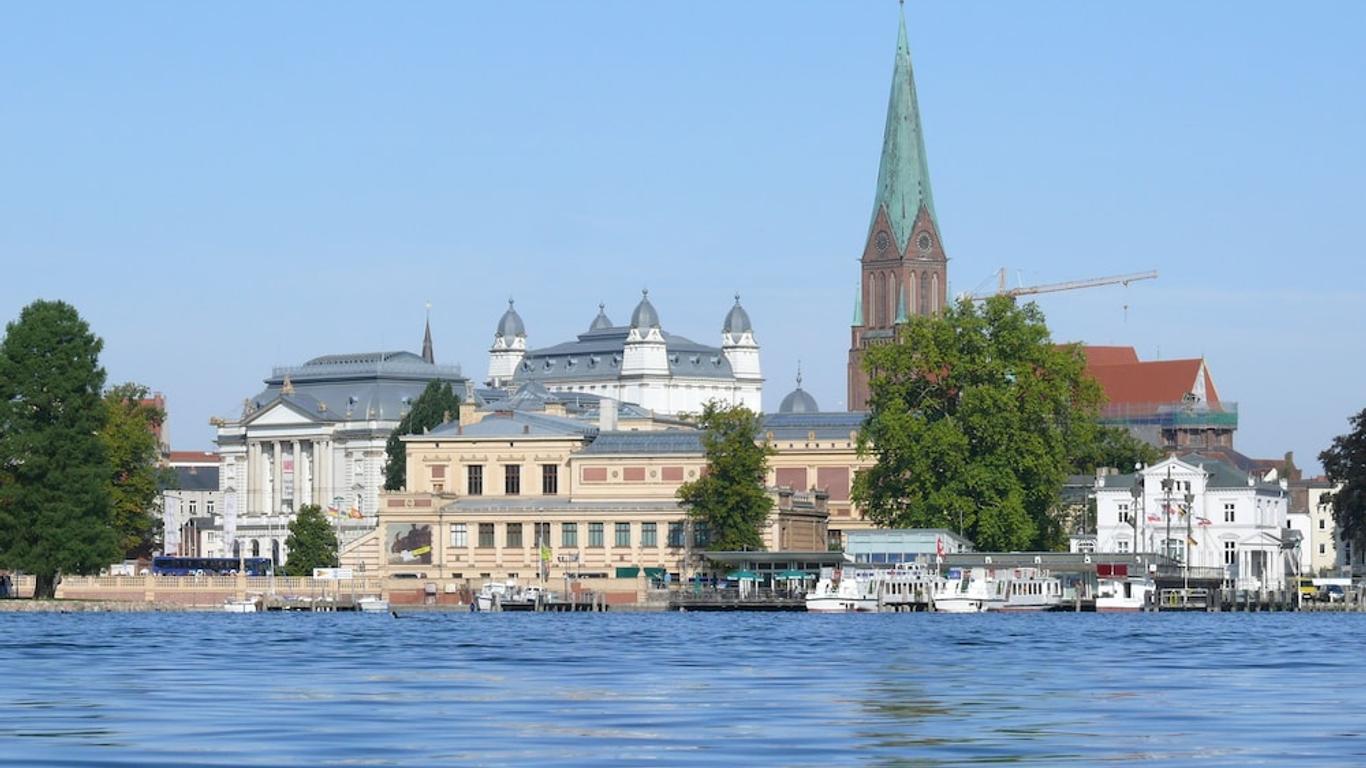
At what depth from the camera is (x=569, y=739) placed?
95.7 ft

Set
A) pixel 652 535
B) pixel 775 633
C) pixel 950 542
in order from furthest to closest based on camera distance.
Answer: pixel 652 535 → pixel 950 542 → pixel 775 633

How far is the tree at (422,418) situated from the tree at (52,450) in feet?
194

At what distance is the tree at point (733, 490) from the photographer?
12594cm

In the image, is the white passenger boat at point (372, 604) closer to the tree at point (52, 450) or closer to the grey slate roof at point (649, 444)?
the grey slate roof at point (649, 444)

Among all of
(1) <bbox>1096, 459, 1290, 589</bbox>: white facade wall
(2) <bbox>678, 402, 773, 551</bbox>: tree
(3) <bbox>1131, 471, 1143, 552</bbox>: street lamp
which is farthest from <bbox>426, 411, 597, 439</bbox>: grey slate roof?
(3) <bbox>1131, 471, 1143, 552</bbox>: street lamp

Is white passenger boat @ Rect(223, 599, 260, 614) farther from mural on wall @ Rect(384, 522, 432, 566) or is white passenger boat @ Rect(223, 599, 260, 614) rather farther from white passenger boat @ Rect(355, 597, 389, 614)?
mural on wall @ Rect(384, 522, 432, 566)

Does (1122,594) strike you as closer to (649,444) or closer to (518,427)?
(649,444)

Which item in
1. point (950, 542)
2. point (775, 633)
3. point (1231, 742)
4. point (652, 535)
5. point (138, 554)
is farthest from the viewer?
point (138, 554)

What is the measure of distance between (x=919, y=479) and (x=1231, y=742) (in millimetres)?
88612

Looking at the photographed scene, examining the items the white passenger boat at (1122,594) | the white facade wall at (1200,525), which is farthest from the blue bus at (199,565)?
the white passenger boat at (1122,594)

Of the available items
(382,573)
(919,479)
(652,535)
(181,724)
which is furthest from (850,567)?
(181,724)

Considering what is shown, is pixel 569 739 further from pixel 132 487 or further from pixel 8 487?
pixel 132 487

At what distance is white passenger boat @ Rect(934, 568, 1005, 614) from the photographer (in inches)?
4375

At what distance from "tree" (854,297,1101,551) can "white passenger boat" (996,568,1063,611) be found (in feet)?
8.56
